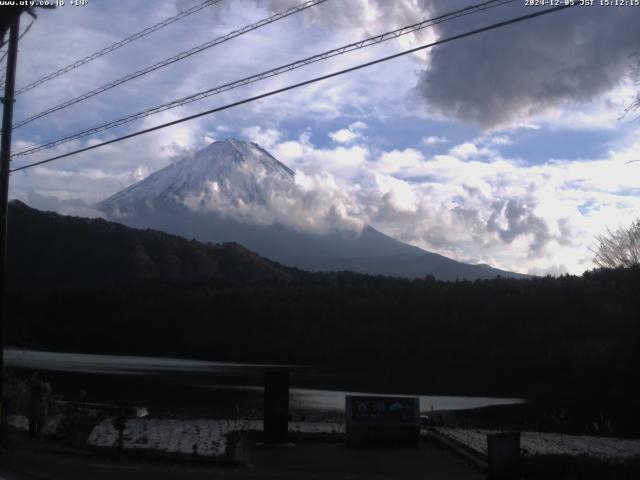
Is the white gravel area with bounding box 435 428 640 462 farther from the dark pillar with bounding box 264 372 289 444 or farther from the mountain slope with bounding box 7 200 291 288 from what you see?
the mountain slope with bounding box 7 200 291 288

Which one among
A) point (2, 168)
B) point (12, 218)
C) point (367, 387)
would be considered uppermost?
point (12, 218)

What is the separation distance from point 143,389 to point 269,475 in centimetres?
3777

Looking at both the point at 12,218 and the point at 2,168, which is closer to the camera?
the point at 2,168

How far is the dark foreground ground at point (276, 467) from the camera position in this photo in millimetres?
12673

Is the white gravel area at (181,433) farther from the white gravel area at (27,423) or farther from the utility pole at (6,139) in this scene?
the utility pole at (6,139)

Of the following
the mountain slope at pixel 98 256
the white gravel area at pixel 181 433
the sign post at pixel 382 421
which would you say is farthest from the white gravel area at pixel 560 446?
the mountain slope at pixel 98 256

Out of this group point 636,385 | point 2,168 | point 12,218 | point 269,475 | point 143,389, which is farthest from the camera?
point 12,218

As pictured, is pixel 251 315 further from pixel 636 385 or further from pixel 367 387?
pixel 636 385

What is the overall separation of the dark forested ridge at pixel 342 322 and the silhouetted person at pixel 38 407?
47572 mm

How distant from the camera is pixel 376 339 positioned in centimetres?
10088

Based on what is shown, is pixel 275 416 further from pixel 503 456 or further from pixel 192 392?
pixel 192 392

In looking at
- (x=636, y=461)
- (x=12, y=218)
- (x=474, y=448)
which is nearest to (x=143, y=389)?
(x=474, y=448)

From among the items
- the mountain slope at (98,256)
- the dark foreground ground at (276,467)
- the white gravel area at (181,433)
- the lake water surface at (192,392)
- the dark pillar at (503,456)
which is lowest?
the lake water surface at (192,392)

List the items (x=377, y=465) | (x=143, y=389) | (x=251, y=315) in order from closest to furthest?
1. (x=377, y=465)
2. (x=143, y=389)
3. (x=251, y=315)
